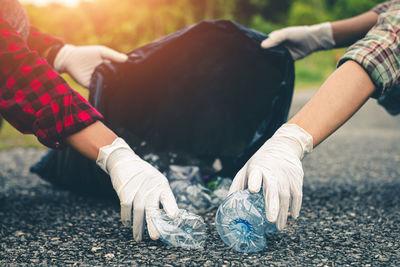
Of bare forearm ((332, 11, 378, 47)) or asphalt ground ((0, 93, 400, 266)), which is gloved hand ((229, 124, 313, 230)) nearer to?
asphalt ground ((0, 93, 400, 266))

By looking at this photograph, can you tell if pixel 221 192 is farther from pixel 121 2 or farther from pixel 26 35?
pixel 121 2

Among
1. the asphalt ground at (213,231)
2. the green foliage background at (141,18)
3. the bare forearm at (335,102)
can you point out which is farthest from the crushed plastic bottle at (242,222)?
the green foliage background at (141,18)

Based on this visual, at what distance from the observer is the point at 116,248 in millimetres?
1303

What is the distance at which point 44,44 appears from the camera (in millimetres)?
2105

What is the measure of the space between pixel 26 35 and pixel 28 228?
1.00 meters

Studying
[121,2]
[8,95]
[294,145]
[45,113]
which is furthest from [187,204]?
[121,2]

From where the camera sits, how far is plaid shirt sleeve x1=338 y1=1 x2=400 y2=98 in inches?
51.8

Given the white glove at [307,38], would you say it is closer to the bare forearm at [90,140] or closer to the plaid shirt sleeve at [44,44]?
the bare forearm at [90,140]

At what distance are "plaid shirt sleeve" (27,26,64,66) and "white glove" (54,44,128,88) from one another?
29 millimetres

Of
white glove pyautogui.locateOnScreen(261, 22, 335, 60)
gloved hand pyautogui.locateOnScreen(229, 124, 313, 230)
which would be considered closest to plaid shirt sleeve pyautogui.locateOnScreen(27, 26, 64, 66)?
white glove pyautogui.locateOnScreen(261, 22, 335, 60)

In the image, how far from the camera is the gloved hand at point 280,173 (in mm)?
1186

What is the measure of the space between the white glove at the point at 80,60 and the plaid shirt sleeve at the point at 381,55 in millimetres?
1269

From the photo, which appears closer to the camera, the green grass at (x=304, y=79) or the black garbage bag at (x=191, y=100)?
the black garbage bag at (x=191, y=100)

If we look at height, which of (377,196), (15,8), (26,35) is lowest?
(377,196)
